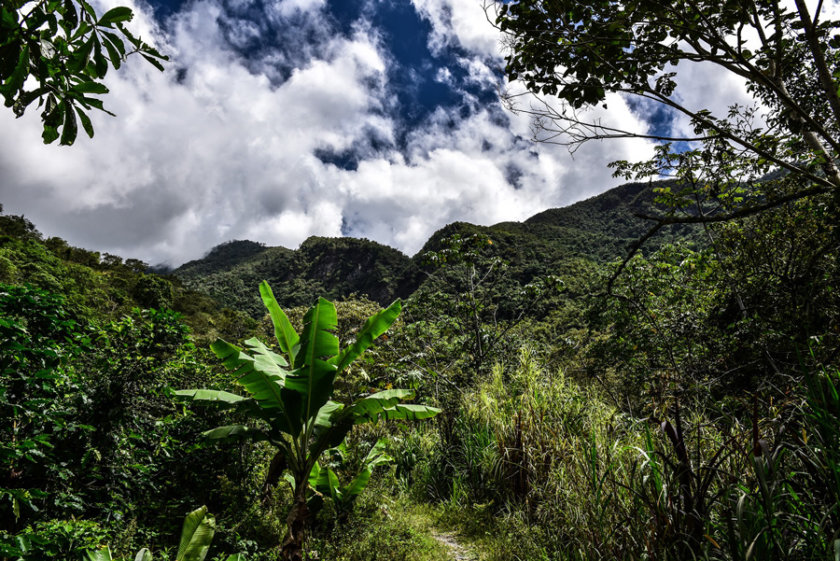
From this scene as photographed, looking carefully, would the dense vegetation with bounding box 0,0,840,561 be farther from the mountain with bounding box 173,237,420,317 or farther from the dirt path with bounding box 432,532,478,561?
the mountain with bounding box 173,237,420,317

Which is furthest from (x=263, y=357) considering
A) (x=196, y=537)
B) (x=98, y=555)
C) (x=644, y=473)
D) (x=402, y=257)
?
(x=402, y=257)

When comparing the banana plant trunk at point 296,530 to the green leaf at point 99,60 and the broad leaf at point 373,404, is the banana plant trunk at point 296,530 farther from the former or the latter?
the green leaf at point 99,60

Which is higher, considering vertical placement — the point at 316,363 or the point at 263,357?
the point at 263,357

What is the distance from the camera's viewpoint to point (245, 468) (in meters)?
4.90

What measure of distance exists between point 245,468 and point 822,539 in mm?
5240

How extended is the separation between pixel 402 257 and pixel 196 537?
95.8 meters

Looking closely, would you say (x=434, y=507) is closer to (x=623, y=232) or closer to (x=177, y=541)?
(x=177, y=541)

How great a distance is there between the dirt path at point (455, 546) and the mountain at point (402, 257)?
31.6m

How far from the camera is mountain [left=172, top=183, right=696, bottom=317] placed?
55.1 metres

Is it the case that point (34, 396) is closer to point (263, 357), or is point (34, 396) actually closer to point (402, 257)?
point (263, 357)

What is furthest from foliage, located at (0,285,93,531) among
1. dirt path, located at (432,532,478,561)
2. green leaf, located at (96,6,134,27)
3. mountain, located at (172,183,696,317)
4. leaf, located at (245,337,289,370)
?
mountain, located at (172,183,696,317)

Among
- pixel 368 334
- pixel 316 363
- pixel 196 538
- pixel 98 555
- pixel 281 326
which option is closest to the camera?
pixel 98 555

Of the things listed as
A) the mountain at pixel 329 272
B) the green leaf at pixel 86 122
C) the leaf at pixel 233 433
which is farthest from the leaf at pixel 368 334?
the mountain at pixel 329 272

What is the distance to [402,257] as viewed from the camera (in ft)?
324
